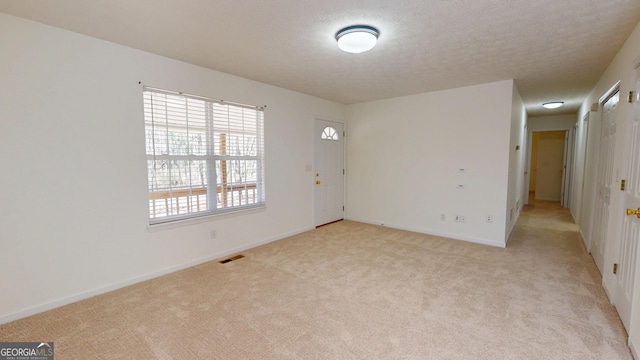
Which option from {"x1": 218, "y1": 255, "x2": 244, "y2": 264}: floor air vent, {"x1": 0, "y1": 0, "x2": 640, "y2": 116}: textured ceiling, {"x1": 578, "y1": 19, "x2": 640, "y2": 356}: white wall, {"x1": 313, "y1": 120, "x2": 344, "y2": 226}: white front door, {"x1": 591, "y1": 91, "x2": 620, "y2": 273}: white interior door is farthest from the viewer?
{"x1": 313, "y1": 120, "x2": 344, "y2": 226}: white front door

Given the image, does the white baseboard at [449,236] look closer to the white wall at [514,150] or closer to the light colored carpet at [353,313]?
the white wall at [514,150]

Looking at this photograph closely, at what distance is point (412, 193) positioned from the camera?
490 centimetres

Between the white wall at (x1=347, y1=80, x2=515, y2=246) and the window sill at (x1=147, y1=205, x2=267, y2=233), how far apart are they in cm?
235

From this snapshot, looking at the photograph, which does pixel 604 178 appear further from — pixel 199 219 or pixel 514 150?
pixel 199 219

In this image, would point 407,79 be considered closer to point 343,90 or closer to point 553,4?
point 343,90

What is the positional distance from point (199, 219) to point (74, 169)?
1316mm

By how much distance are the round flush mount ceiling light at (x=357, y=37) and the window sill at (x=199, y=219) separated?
8.33 ft

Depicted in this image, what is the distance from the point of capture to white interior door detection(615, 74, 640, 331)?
6.66 ft

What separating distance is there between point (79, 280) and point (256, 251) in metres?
1.87

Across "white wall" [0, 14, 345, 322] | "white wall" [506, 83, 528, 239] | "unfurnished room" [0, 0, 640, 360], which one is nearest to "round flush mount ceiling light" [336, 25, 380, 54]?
"unfurnished room" [0, 0, 640, 360]

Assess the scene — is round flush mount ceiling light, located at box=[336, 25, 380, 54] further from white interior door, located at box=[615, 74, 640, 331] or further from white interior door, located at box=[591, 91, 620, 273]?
white interior door, located at box=[591, 91, 620, 273]

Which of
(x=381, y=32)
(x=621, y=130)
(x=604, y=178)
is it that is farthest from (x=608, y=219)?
(x=381, y=32)

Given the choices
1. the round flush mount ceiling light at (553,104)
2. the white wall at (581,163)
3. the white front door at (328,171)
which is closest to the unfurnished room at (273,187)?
the white wall at (581,163)

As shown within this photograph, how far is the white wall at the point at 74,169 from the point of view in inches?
86.9
